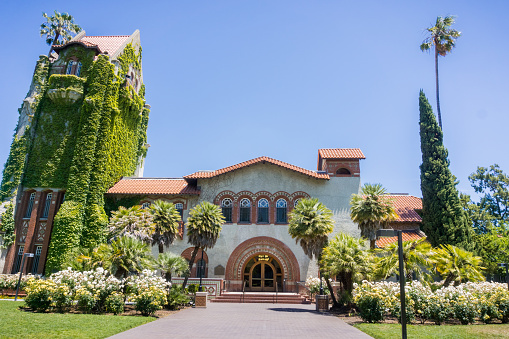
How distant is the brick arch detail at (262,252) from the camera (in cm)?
2847

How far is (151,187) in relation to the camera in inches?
1223

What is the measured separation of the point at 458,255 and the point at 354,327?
29.8 ft

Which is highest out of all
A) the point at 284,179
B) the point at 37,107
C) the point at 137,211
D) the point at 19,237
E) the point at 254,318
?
the point at 37,107

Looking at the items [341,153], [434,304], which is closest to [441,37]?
[341,153]

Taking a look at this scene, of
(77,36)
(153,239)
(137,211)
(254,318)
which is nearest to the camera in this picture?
(254,318)

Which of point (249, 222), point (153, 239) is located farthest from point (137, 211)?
point (249, 222)

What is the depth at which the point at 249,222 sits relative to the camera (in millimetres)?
29750

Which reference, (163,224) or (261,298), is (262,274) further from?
(163,224)

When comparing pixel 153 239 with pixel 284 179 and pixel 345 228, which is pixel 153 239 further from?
pixel 345 228

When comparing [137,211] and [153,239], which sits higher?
[137,211]

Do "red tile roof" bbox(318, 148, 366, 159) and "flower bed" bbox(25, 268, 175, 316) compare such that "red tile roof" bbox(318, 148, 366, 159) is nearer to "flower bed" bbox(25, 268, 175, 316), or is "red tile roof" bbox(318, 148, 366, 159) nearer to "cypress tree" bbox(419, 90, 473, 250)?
"cypress tree" bbox(419, 90, 473, 250)

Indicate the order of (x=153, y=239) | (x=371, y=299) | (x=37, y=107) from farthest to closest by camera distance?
(x=37, y=107), (x=153, y=239), (x=371, y=299)

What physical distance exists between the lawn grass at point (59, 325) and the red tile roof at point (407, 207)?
23.0m

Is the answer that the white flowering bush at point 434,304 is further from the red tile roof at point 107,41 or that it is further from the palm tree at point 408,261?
the red tile roof at point 107,41
